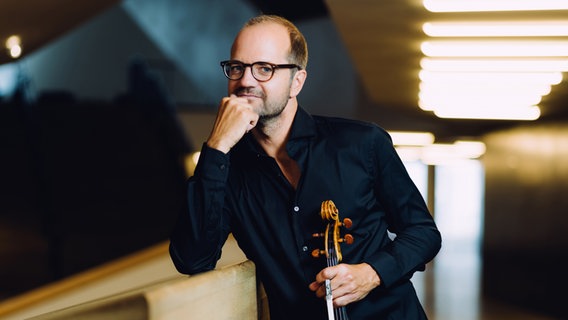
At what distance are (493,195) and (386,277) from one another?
7959mm

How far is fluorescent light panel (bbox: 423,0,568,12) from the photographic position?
3.45 metres

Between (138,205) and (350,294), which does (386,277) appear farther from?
(138,205)

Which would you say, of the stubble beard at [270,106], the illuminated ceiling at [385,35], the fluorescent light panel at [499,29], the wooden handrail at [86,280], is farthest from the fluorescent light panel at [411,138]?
the stubble beard at [270,106]

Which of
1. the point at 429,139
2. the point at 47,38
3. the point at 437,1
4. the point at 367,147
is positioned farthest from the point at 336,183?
the point at 429,139

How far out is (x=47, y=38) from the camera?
309 inches

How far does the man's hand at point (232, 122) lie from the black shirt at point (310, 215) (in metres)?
0.03

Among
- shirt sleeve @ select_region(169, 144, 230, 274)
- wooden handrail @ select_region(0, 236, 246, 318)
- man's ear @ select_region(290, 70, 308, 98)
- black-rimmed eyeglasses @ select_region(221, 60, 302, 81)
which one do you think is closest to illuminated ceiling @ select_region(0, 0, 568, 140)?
man's ear @ select_region(290, 70, 308, 98)

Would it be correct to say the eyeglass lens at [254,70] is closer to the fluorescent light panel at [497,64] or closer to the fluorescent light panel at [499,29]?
the fluorescent light panel at [499,29]

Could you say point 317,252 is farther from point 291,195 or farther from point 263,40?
point 263,40

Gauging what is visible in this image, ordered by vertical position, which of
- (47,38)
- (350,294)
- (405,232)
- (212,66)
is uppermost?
(212,66)

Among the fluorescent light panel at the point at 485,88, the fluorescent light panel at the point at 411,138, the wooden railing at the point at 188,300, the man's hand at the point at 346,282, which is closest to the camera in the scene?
the wooden railing at the point at 188,300

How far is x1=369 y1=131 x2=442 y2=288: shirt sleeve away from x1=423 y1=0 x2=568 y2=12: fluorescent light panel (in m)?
1.79

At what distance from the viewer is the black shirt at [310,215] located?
1885 millimetres

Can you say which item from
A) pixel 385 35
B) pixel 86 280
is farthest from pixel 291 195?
pixel 86 280
